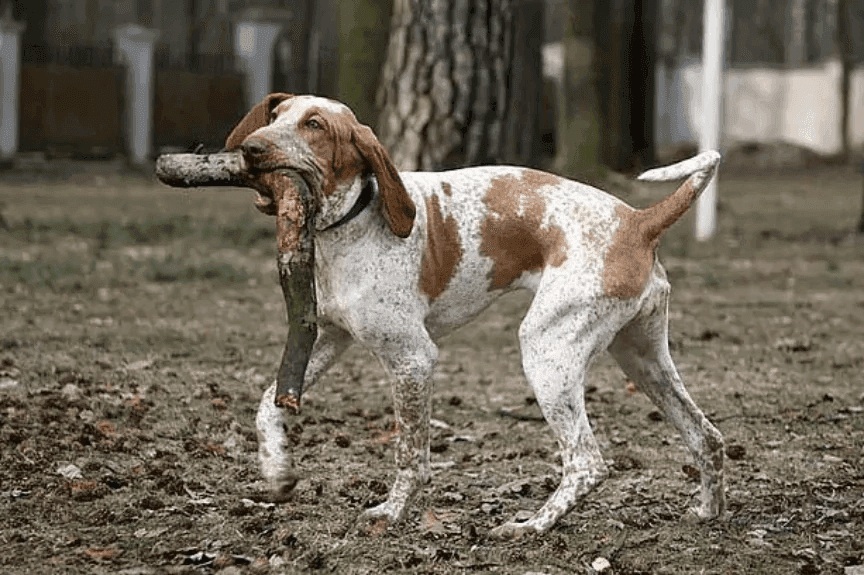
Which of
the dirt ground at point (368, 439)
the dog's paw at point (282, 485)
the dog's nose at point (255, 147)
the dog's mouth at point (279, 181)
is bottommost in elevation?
the dirt ground at point (368, 439)

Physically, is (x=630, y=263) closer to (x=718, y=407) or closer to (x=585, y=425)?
(x=585, y=425)

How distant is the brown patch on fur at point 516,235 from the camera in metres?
5.16

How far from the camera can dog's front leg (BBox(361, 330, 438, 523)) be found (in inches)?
201

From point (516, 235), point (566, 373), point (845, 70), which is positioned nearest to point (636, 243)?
point (516, 235)

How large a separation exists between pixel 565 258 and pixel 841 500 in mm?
1525

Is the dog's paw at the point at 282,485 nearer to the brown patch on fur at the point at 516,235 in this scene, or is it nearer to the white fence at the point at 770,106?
the brown patch on fur at the point at 516,235

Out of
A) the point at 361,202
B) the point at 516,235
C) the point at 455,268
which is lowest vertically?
the point at 455,268

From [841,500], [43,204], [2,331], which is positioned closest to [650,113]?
[43,204]

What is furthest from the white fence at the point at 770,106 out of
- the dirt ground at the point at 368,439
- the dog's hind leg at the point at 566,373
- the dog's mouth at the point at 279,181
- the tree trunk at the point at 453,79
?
the dog's mouth at the point at 279,181

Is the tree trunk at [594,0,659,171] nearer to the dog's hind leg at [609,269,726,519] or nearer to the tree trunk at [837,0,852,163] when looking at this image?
the tree trunk at [837,0,852,163]

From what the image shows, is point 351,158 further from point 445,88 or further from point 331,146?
point 445,88

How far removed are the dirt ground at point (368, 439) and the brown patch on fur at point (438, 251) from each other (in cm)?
81

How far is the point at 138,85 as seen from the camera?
93.0ft

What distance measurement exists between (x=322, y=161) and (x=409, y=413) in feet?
2.85
